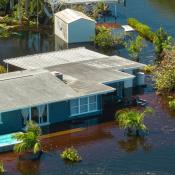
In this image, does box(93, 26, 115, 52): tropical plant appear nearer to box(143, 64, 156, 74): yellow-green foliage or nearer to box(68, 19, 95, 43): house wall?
box(68, 19, 95, 43): house wall

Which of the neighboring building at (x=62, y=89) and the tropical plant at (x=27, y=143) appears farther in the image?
the neighboring building at (x=62, y=89)

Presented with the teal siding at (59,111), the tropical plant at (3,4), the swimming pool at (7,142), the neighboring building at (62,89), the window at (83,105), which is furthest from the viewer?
the tropical plant at (3,4)

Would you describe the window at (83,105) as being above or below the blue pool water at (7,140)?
above

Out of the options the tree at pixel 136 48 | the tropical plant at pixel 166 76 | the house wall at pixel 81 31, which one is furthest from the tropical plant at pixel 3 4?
the tropical plant at pixel 166 76

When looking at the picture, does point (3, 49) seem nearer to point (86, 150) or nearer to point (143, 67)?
point (143, 67)

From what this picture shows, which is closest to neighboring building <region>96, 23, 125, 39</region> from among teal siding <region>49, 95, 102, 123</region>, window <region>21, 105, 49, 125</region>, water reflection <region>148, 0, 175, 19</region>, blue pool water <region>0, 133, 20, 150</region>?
water reflection <region>148, 0, 175, 19</region>

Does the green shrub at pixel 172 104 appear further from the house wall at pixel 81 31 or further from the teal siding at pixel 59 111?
the house wall at pixel 81 31
